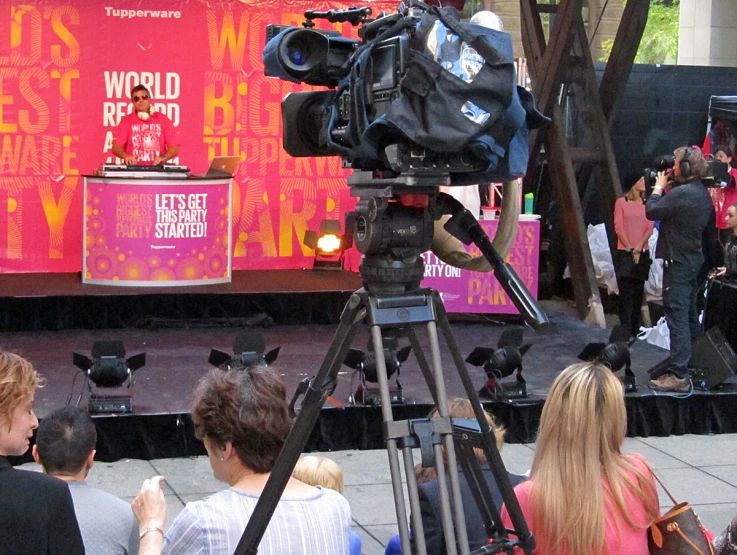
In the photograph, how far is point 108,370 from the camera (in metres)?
6.57

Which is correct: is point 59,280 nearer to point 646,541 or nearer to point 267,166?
point 267,166

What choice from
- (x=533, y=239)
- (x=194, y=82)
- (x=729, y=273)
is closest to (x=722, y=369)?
(x=729, y=273)

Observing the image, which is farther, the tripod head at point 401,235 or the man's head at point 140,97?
the man's head at point 140,97

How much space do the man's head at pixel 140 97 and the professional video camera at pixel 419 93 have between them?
7.76 meters

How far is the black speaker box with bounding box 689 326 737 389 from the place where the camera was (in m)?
7.69

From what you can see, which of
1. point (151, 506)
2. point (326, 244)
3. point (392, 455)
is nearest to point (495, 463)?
point (392, 455)

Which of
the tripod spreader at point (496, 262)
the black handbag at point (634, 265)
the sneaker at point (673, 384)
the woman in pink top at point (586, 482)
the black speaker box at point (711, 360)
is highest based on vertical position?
the tripod spreader at point (496, 262)

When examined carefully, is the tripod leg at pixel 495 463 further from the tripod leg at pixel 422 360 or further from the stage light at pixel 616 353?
the stage light at pixel 616 353

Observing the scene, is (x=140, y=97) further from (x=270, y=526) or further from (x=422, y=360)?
(x=270, y=526)

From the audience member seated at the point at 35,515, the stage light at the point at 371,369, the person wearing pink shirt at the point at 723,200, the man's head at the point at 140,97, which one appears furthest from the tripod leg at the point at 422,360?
the person wearing pink shirt at the point at 723,200

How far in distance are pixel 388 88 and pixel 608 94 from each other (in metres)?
9.88

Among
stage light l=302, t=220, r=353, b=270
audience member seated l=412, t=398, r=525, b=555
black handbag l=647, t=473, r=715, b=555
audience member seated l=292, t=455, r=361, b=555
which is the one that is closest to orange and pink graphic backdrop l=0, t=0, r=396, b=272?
stage light l=302, t=220, r=353, b=270

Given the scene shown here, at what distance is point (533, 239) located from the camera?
10.6 meters

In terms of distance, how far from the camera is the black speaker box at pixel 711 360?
25.2ft
